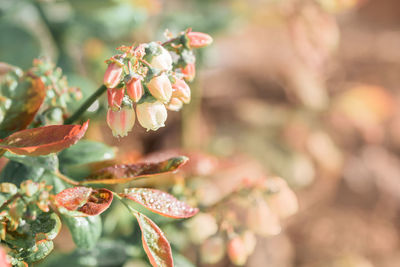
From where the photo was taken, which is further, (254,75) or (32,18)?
(254,75)

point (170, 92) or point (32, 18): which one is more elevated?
point (32, 18)

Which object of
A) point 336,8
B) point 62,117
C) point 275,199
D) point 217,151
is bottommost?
point 217,151

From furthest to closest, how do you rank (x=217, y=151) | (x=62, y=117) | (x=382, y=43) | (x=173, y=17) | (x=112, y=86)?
(x=382, y=43) < (x=217, y=151) < (x=173, y=17) < (x=62, y=117) < (x=112, y=86)

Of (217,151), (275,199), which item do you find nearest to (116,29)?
(217,151)

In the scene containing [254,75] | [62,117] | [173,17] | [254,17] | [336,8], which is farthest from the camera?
[254,75]

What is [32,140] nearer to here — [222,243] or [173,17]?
[222,243]

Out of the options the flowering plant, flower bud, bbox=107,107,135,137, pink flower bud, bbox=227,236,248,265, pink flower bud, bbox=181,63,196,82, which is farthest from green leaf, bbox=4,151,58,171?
pink flower bud, bbox=227,236,248,265
